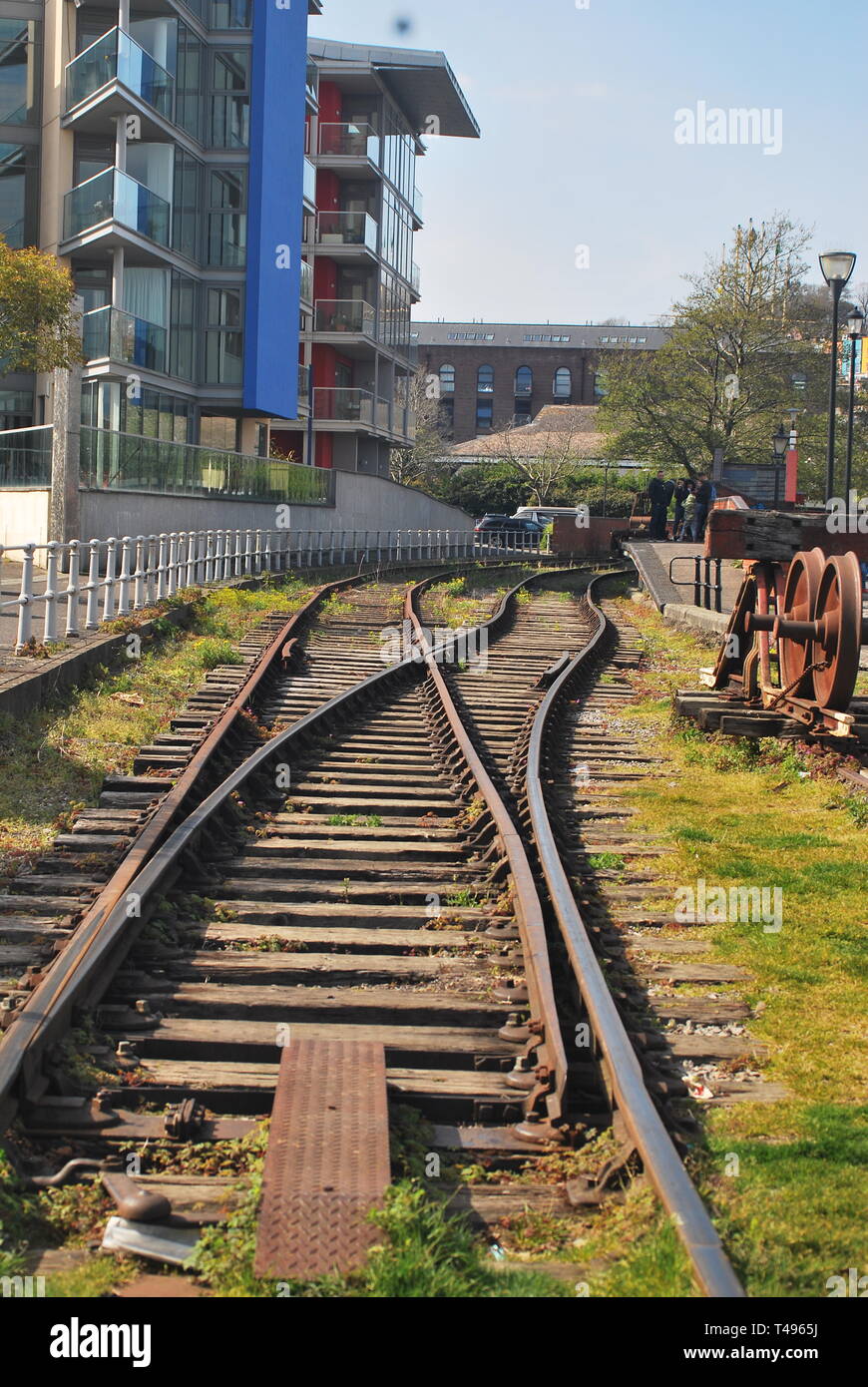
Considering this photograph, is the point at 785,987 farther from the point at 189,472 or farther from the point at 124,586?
the point at 189,472

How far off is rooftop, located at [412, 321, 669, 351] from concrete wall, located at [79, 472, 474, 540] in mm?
60748

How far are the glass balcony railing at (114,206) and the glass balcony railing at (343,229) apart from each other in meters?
16.5

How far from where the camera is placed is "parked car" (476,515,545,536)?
205 ft

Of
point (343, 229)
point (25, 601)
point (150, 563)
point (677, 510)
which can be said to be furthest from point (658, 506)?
point (25, 601)

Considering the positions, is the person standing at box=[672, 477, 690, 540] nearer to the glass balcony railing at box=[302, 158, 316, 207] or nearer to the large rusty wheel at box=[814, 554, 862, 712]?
the glass balcony railing at box=[302, 158, 316, 207]

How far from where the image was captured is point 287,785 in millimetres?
9234

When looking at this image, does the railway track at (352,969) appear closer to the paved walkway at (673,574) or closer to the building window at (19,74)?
the paved walkway at (673,574)

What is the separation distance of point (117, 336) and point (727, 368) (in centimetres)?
2964

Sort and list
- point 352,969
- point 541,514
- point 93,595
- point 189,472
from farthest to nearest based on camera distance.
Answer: point 541,514 < point 189,472 < point 93,595 < point 352,969

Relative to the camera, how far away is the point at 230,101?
4038 cm

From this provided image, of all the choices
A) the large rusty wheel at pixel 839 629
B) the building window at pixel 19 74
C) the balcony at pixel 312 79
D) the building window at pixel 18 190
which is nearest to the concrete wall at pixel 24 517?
the building window at pixel 18 190

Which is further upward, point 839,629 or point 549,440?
point 549,440

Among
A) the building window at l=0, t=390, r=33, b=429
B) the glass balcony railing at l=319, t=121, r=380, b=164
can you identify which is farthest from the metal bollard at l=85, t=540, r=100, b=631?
the glass balcony railing at l=319, t=121, r=380, b=164
